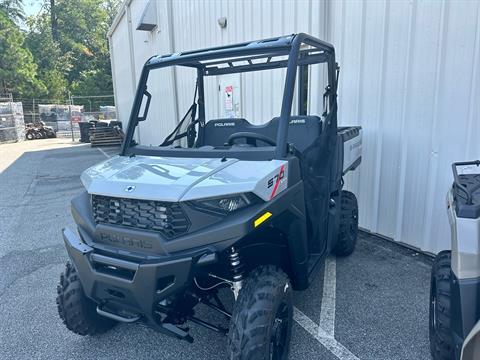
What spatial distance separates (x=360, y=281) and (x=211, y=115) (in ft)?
18.2

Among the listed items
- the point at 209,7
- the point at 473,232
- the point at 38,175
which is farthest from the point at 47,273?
the point at 38,175

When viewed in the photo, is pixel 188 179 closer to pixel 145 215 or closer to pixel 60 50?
pixel 145 215

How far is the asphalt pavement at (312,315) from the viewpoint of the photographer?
107 inches

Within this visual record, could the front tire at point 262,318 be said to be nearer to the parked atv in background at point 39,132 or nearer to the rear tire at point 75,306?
the rear tire at point 75,306

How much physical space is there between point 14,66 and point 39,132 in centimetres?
994

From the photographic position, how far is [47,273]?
4.17m

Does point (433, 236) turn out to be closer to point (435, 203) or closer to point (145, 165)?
point (435, 203)

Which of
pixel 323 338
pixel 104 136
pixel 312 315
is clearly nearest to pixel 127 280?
pixel 323 338

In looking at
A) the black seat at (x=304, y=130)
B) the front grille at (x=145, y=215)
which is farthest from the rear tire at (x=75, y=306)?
the black seat at (x=304, y=130)

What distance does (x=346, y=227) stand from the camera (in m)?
3.98

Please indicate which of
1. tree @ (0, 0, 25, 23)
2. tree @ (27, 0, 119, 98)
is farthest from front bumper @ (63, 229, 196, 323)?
tree @ (0, 0, 25, 23)

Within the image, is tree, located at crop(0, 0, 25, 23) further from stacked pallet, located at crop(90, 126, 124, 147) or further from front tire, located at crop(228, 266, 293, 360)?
front tire, located at crop(228, 266, 293, 360)

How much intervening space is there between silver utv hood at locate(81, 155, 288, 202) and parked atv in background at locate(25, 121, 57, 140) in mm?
25282

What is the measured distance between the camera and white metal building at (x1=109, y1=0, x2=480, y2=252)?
11.9 feet
